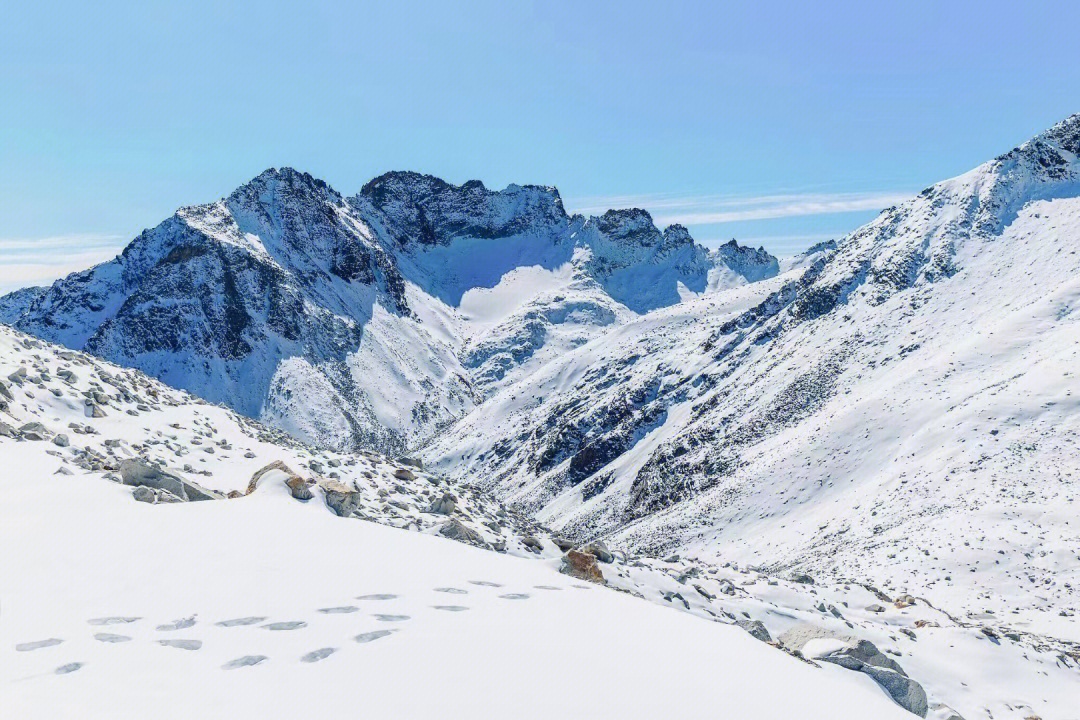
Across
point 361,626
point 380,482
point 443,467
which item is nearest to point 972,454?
point 380,482

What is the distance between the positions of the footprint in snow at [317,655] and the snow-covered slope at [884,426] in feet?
109

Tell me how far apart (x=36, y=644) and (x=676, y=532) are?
2648 inches

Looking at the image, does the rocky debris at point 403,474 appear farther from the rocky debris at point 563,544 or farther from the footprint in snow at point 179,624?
the footprint in snow at point 179,624

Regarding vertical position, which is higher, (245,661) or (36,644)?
(36,644)

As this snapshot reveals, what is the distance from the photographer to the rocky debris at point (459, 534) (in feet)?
57.9

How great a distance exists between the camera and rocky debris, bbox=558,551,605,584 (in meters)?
15.9

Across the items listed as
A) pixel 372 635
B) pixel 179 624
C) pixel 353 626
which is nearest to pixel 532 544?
pixel 353 626

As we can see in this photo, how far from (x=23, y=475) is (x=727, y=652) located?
1360 cm

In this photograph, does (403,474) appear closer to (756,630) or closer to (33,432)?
(33,432)

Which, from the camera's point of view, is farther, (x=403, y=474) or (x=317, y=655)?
(x=403, y=474)

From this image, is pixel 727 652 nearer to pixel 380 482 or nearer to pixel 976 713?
pixel 976 713

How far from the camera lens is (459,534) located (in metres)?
17.7

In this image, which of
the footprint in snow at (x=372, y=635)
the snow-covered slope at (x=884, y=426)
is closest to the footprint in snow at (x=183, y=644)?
the footprint in snow at (x=372, y=635)

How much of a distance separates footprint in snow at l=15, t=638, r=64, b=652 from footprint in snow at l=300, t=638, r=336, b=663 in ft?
8.94
